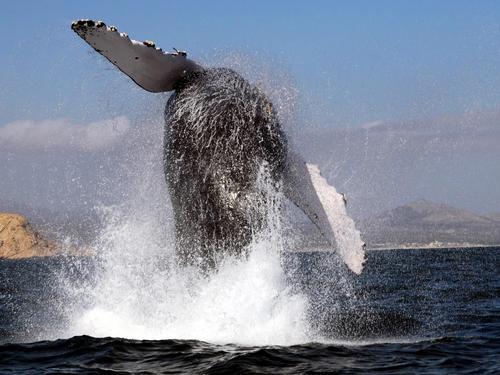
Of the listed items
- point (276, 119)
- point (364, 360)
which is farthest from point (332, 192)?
point (364, 360)

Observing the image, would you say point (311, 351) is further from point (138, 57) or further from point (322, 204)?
point (138, 57)

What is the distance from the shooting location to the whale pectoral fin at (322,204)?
35.3 ft

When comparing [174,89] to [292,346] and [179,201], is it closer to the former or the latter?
[179,201]

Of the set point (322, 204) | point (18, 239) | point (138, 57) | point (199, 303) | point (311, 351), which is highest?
point (18, 239)

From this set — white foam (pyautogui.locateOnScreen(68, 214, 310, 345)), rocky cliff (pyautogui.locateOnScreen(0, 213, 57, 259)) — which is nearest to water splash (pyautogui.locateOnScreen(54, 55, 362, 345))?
white foam (pyautogui.locateOnScreen(68, 214, 310, 345))

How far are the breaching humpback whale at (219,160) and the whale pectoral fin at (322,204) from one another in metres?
0.02

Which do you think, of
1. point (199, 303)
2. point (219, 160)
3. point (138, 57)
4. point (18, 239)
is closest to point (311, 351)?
point (199, 303)

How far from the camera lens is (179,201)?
10.5 metres

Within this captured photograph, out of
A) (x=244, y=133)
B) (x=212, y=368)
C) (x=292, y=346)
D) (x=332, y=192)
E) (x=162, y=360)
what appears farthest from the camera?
(x=332, y=192)

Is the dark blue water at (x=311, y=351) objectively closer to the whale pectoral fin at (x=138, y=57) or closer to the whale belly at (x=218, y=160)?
the whale belly at (x=218, y=160)

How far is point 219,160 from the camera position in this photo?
33.2 ft

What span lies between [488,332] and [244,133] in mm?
5612

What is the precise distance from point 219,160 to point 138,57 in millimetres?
1870

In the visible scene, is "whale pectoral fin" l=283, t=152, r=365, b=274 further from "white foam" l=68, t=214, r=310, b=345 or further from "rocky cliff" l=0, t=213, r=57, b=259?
"rocky cliff" l=0, t=213, r=57, b=259
